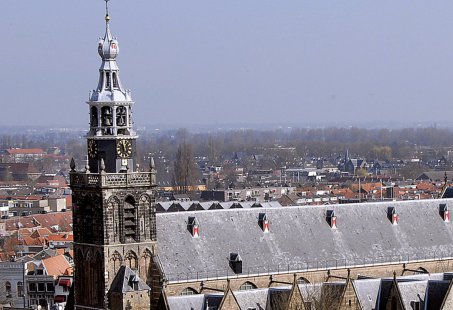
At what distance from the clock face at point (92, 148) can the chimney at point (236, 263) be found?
8776 mm

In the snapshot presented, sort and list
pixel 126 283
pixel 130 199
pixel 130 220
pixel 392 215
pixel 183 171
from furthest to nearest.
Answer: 1. pixel 183 171
2. pixel 392 215
3. pixel 130 199
4. pixel 130 220
5. pixel 126 283

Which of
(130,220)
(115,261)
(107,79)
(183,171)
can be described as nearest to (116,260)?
(115,261)

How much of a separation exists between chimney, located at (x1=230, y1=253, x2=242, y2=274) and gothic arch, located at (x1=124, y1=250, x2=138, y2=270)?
5.53 meters

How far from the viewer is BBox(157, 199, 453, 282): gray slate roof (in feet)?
223

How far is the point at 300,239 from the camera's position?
71.8 m

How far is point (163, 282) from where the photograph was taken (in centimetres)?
6550

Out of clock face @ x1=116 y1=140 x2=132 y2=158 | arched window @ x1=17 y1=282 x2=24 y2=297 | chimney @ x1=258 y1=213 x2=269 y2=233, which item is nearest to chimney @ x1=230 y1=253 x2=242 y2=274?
chimney @ x1=258 y1=213 x2=269 y2=233

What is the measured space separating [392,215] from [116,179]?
57.5 ft

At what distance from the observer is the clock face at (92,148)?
67.1 metres

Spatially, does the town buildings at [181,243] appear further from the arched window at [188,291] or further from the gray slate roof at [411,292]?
the gray slate roof at [411,292]

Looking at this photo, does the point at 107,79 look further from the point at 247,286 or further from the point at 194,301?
the point at 247,286

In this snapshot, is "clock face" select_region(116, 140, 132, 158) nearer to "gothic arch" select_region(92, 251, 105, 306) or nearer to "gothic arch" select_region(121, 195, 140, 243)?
"gothic arch" select_region(121, 195, 140, 243)

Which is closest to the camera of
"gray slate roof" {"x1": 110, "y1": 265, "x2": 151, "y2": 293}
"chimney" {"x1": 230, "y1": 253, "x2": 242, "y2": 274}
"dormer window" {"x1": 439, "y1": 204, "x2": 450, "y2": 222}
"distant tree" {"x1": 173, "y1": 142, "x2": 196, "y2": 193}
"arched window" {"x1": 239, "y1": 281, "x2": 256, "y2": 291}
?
"gray slate roof" {"x1": 110, "y1": 265, "x2": 151, "y2": 293}

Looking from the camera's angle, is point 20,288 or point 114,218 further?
point 20,288
